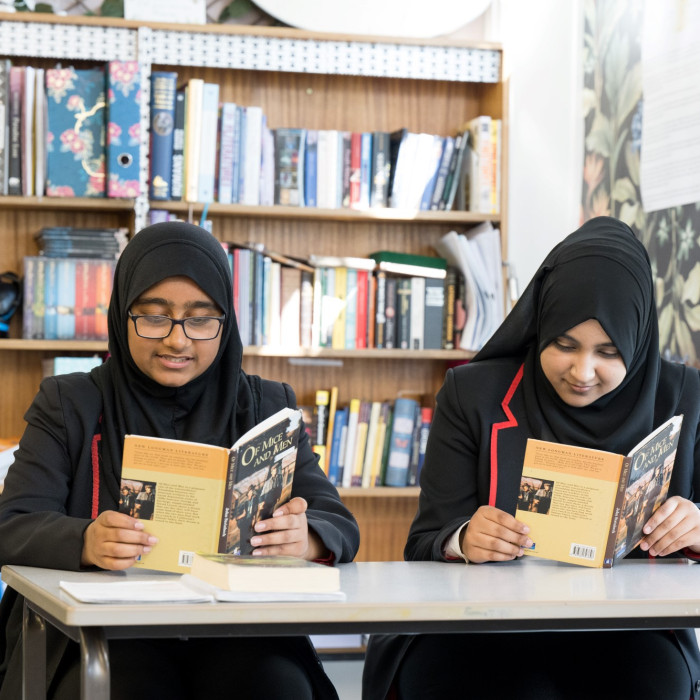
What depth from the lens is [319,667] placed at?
1.52 meters

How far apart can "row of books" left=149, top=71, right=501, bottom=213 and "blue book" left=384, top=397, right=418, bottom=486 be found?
657 millimetres

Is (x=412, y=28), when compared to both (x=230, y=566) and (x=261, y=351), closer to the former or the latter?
(x=261, y=351)

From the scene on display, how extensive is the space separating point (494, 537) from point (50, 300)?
2.01 meters

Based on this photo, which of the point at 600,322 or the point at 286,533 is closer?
the point at 286,533

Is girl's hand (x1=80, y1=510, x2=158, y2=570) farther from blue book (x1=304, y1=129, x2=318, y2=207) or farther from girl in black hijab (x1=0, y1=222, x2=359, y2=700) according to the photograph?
blue book (x1=304, y1=129, x2=318, y2=207)

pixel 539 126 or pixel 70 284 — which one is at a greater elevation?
pixel 539 126

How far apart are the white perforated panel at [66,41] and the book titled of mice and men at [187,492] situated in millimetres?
2066

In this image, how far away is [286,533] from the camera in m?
1.48

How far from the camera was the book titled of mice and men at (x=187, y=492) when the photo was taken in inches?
54.2

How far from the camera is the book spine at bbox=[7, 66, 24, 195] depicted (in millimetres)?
3051

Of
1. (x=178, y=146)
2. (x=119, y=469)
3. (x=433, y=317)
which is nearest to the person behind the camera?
(x=119, y=469)

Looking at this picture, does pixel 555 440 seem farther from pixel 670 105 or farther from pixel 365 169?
pixel 365 169

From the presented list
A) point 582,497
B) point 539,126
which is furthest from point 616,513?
point 539,126

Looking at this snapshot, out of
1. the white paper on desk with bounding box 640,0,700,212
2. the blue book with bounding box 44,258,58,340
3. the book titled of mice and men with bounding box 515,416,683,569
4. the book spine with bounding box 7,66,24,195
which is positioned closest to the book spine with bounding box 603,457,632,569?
the book titled of mice and men with bounding box 515,416,683,569
